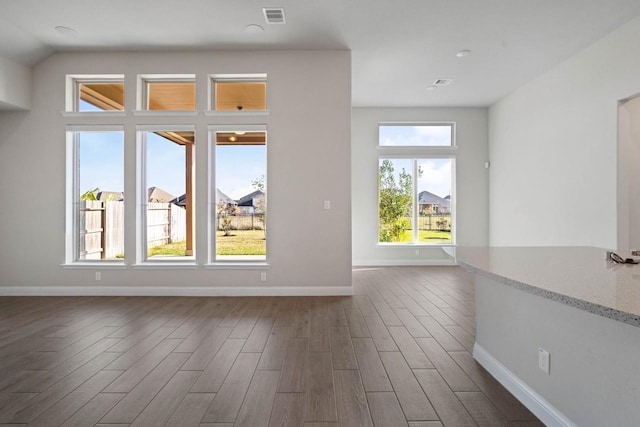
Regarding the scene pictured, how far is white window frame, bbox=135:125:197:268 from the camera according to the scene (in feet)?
15.3

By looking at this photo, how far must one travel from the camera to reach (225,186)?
481 centimetres

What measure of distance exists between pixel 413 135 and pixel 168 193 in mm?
4962

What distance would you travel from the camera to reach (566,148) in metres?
4.79

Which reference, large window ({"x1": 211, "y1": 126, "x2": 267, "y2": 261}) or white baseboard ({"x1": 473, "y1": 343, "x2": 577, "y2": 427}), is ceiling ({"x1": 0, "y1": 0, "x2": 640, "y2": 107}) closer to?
large window ({"x1": 211, "y1": 126, "x2": 267, "y2": 261})

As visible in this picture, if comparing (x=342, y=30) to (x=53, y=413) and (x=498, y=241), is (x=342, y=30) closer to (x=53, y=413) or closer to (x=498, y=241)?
(x=53, y=413)

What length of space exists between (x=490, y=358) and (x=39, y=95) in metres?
6.20

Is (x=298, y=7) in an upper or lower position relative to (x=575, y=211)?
upper

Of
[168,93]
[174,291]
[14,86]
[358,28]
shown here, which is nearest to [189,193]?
[174,291]

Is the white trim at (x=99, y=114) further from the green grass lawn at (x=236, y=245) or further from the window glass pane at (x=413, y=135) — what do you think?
the window glass pane at (x=413, y=135)

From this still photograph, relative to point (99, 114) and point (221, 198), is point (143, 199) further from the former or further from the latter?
point (99, 114)

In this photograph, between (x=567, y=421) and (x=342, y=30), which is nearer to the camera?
(x=567, y=421)

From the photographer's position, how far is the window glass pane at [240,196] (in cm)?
475

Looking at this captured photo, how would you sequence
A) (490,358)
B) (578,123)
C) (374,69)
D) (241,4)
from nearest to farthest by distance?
(490,358) < (241,4) < (578,123) < (374,69)

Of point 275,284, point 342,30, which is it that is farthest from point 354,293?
point 342,30
